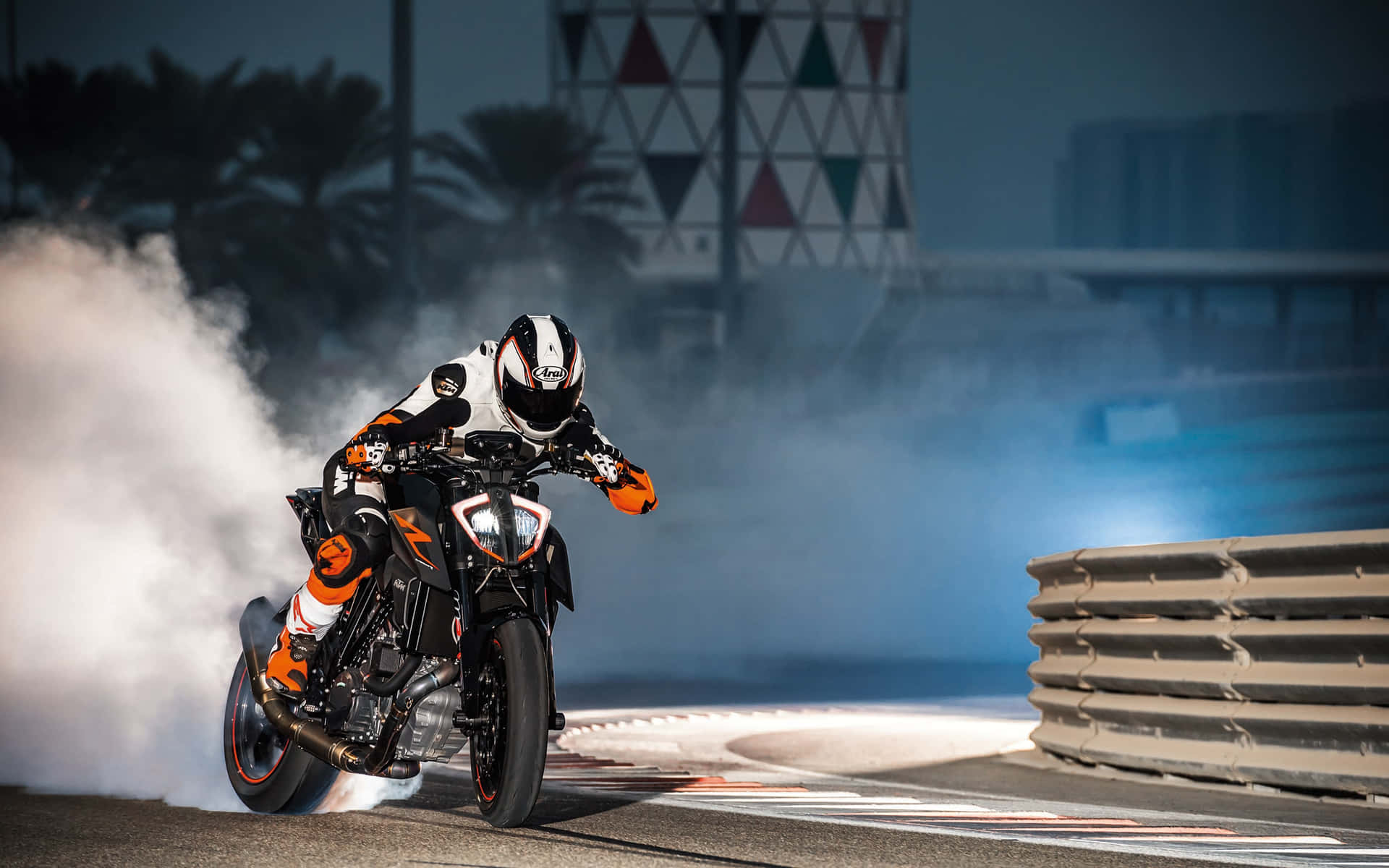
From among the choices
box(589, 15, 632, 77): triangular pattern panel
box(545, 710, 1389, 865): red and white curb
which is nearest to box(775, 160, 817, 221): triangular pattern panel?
box(589, 15, 632, 77): triangular pattern panel

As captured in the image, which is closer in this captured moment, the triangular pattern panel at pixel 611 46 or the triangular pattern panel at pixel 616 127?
→ the triangular pattern panel at pixel 611 46

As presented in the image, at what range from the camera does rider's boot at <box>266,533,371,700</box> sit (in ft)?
23.2

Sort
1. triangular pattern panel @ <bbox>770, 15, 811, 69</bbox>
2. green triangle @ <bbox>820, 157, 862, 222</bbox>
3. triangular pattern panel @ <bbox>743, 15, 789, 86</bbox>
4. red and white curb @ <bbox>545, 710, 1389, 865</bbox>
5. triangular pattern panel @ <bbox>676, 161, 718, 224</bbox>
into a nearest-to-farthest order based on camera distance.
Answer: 1. red and white curb @ <bbox>545, 710, 1389, 865</bbox>
2. triangular pattern panel @ <bbox>676, 161, 718, 224</bbox>
3. triangular pattern panel @ <bbox>770, 15, 811, 69</bbox>
4. triangular pattern panel @ <bbox>743, 15, 789, 86</bbox>
5. green triangle @ <bbox>820, 157, 862, 222</bbox>

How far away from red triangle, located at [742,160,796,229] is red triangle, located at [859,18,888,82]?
9.19 metres

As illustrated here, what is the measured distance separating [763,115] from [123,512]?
98827 millimetres

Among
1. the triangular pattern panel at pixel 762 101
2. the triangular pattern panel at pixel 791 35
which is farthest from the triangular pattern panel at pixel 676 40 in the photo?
the triangular pattern panel at pixel 791 35

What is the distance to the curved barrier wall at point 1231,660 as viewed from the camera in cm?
815

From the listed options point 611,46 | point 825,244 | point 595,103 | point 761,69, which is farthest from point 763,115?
point 595,103

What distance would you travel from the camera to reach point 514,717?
645 centimetres

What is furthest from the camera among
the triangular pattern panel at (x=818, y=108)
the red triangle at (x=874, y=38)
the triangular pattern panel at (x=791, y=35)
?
the red triangle at (x=874, y=38)

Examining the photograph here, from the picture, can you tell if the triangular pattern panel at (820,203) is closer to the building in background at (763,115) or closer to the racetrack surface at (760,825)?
the building in background at (763,115)

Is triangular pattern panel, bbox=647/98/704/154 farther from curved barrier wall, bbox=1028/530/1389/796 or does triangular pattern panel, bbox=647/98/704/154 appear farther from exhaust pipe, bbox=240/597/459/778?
exhaust pipe, bbox=240/597/459/778

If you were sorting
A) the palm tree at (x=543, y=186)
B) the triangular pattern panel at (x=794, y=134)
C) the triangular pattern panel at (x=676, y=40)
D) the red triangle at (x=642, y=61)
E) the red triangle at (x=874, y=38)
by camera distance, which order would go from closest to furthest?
the palm tree at (x=543, y=186)
the red triangle at (x=642, y=61)
the triangular pattern panel at (x=676, y=40)
the triangular pattern panel at (x=794, y=134)
the red triangle at (x=874, y=38)

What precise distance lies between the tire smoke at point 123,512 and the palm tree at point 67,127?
27.3 m
